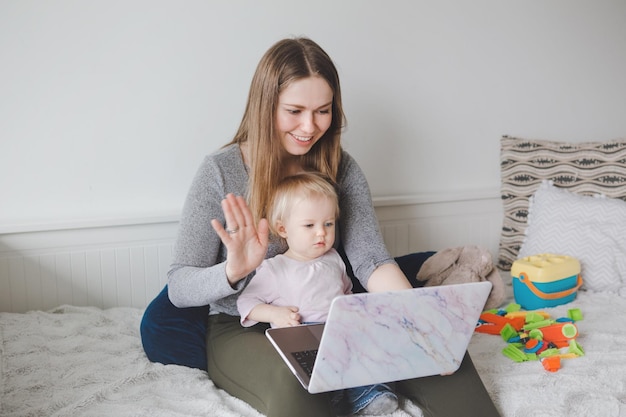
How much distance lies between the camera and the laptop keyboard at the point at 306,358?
46.4 inches

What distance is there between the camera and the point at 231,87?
2031 mm

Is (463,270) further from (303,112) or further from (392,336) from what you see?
(392,336)

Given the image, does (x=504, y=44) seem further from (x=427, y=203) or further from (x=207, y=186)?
(x=207, y=186)

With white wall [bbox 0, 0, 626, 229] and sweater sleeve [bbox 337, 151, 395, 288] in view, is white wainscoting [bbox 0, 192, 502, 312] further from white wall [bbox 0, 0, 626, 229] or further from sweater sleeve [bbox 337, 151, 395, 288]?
Result: sweater sleeve [bbox 337, 151, 395, 288]

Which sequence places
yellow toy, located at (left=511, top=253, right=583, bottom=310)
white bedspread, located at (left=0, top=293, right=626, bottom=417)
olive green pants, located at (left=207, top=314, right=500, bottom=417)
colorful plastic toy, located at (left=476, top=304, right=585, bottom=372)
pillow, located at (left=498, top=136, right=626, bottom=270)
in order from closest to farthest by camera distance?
olive green pants, located at (left=207, top=314, right=500, bottom=417)
white bedspread, located at (left=0, top=293, right=626, bottom=417)
colorful plastic toy, located at (left=476, top=304, right=585, bottom=372)
yellow toy, located at (left=511, top=253, right=583, bottom=310)
pillow, located at (left=498, top=136, right=626, bottom=270)

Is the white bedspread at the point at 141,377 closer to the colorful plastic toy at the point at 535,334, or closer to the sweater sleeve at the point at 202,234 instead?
the colorful plastic toy at the point at 535,334

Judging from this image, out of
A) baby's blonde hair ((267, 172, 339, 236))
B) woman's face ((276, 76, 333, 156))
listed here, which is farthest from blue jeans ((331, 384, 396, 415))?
woman's face ((276, 76, 333, 156))

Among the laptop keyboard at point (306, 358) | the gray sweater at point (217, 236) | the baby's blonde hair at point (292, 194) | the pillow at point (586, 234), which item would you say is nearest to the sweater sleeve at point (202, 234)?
the gray sweater at point (217, 236)

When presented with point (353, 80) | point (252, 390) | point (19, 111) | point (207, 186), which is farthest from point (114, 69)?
point (252, 390)

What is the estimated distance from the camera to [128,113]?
6.30 ft

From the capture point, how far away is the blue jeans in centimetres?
126

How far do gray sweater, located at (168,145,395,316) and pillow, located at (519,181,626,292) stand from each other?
2.83 feet

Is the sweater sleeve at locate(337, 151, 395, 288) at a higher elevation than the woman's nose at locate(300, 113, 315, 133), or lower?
lower

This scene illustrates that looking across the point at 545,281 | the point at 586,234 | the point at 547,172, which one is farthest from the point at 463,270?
the point at 547,172
